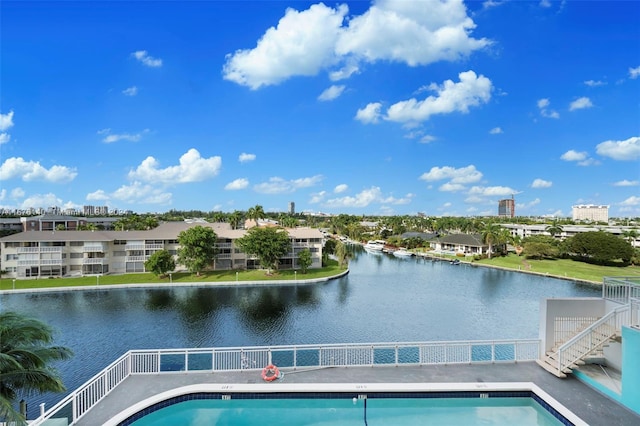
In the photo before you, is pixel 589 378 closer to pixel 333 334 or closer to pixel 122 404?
pixel 122 404

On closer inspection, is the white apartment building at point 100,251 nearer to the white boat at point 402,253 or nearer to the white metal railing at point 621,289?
the white boat at point 402,253

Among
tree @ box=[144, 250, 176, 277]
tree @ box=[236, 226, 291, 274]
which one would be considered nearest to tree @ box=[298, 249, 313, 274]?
tree @ box=[236, 226, 291, 274]

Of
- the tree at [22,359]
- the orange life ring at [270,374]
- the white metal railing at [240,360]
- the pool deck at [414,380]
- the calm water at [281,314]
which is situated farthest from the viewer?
the calm water at [281,314]

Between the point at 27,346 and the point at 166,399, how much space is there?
352 centimetres

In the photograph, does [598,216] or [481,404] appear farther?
[598,216]

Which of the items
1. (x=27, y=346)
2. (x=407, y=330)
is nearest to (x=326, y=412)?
(x=27, y=346)

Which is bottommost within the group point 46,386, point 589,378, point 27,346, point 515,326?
point 515,326

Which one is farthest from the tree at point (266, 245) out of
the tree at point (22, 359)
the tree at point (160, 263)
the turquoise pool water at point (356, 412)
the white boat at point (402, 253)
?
the white boat at point (402, 253)

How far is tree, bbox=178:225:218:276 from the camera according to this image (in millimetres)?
41812

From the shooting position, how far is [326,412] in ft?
33.3

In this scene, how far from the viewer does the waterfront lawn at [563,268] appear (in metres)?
47.6

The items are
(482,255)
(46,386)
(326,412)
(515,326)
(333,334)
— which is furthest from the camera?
(482,255)

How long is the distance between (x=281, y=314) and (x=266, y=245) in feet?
48.4

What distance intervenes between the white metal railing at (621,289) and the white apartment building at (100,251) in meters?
37.3
